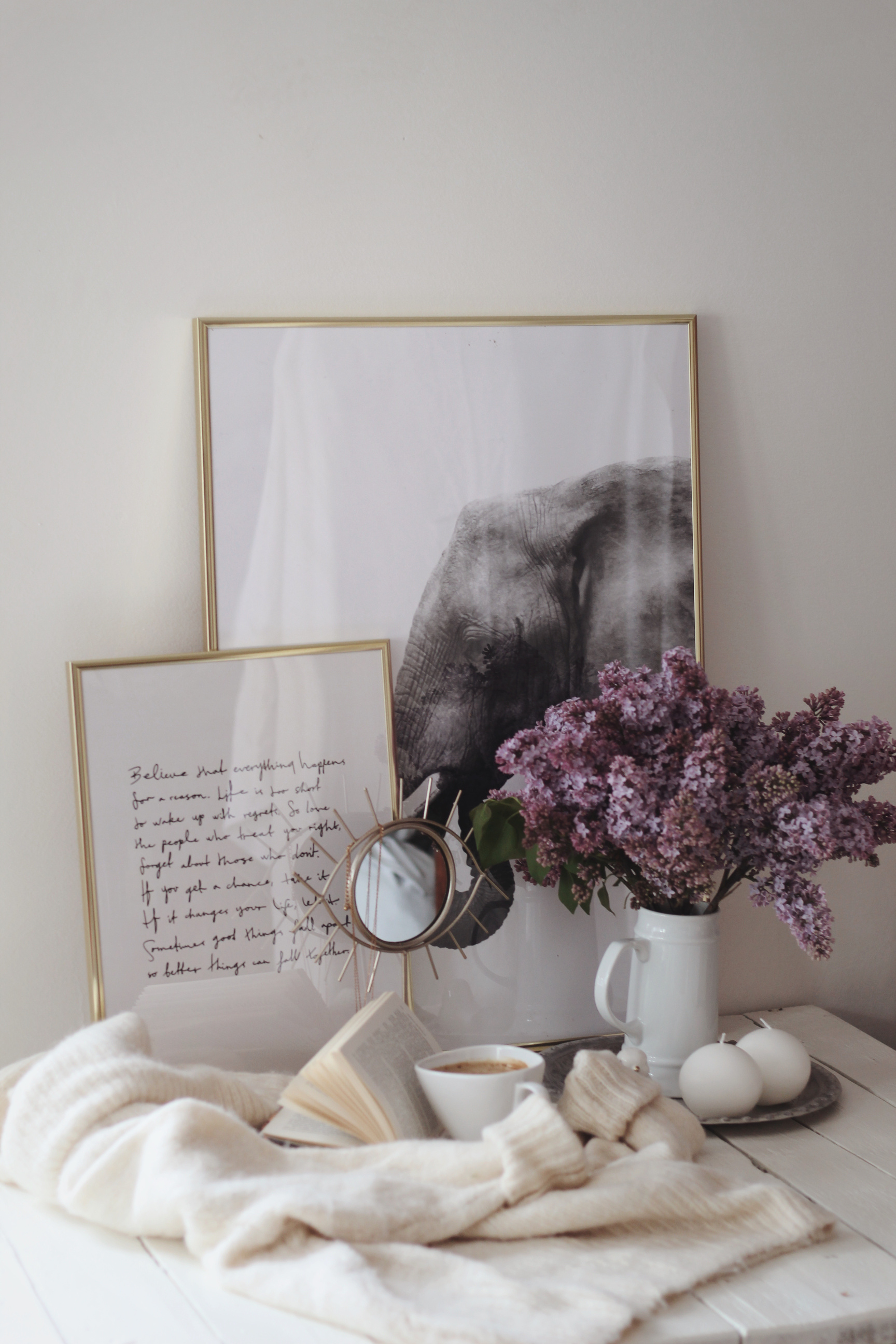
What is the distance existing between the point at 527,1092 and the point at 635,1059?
17 cm

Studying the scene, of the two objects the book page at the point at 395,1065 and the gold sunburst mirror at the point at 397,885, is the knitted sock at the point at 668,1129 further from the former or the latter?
the gold sunburst mirror at the point at 397,885

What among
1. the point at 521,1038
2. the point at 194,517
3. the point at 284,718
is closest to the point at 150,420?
the point at 194,517

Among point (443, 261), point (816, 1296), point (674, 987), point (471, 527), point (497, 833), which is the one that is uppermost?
point (443, 261)

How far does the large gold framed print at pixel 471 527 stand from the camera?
1.10m

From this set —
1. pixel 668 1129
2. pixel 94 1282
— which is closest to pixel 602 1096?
pixel 668 1129

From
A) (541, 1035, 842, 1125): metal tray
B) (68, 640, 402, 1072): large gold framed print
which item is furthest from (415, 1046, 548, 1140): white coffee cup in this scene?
(68, 640, 402, 1072): large gold framed print

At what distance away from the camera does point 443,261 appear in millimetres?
1157

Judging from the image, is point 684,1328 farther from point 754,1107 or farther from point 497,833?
point 497,833

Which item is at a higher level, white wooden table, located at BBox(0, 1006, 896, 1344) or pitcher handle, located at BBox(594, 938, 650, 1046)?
pitcher handle, located at BBox(594, 938, 650, 1046)

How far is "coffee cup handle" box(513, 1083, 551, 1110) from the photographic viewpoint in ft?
2.83

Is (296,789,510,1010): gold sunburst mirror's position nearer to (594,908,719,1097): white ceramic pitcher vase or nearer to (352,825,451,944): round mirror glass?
(352,825,451,944): round mirror glass

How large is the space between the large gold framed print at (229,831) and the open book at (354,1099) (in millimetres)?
149

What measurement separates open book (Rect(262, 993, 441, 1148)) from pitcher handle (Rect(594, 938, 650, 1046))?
0.67 ft

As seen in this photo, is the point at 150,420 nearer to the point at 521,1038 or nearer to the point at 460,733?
the point at 460,733
